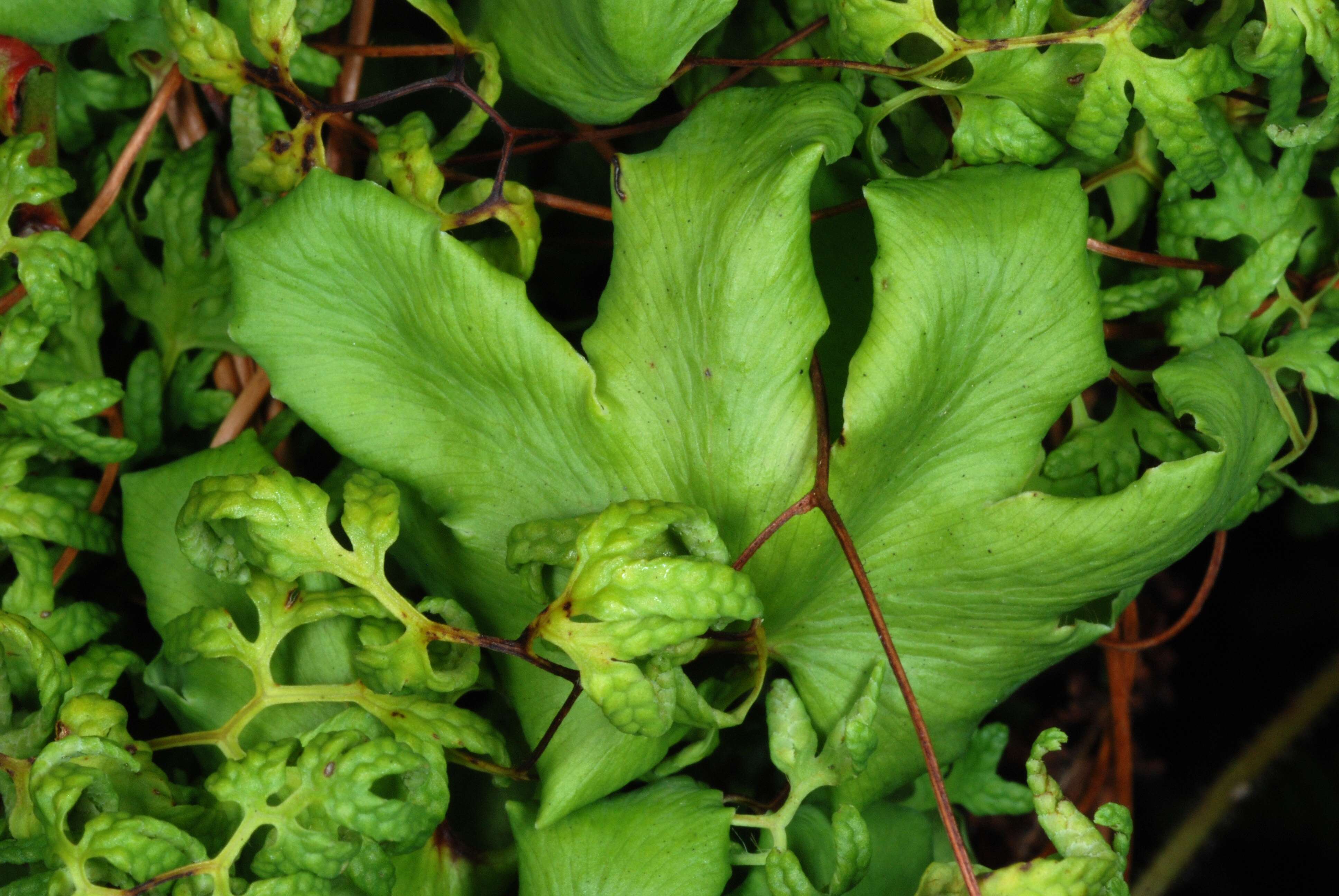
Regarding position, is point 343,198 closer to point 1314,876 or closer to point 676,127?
point 676,127

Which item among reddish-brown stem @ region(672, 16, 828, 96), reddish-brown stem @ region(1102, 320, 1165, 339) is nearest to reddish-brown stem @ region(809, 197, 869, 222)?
reddish-brown stem @ region(672, 16, 828, 96)

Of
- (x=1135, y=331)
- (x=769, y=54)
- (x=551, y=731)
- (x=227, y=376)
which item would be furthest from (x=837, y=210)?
(x=227, y=376)

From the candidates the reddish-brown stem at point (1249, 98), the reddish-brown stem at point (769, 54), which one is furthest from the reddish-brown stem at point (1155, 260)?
the reddish-brown stem at point (769, 54)

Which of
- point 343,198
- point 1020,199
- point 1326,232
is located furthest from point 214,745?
point 1326,232

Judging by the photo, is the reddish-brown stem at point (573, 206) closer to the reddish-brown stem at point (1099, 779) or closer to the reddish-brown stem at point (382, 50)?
the reddish-brown stem at point (382, 50)

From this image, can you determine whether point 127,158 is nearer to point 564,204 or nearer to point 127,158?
point 127,158

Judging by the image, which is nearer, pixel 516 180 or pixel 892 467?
pixel 892 467
